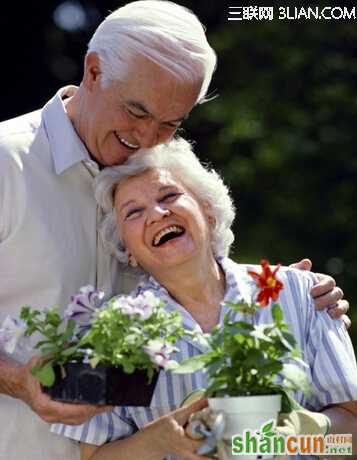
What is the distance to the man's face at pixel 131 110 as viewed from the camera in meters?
3.81

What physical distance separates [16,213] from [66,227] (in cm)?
16

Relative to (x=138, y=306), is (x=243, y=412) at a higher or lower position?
lower

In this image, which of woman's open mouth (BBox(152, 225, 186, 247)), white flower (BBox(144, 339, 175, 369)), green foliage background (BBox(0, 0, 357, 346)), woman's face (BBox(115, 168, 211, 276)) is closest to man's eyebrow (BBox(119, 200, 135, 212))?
woman's face (BBox(115, 168, 211, 276))

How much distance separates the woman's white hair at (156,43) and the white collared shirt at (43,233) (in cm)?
24

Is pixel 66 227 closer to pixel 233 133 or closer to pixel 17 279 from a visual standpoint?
pixel 17 279

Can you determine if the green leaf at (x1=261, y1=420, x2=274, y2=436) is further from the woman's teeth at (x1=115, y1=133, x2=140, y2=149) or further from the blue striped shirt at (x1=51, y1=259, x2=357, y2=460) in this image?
the woman's teeth at (x1=115, y1=133, x2=140, y2=149)

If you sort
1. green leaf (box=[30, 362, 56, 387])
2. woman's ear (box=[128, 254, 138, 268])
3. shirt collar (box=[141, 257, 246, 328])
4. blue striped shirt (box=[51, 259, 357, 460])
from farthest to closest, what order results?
woman's ear (box=[128, 254, 138, 268]) < shirt collar (box=[141, 257, 246, 328]) < blue striped shirt (box=[51, 259, 357, 460]) < green leaf (box=[30, 362, 56, 387])

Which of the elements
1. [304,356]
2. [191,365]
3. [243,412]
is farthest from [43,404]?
[304,356]

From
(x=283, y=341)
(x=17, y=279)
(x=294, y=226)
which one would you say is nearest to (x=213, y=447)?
(x=283, y=341)

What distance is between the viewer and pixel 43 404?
3281 millimetres

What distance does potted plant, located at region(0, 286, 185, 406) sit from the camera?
123 inches

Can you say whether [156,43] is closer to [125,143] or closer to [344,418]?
[125,143]

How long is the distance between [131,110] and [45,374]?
3.19ft

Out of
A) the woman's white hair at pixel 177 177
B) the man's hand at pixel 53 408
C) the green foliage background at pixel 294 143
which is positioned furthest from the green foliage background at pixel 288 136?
the man's hand at pixel 53 408
